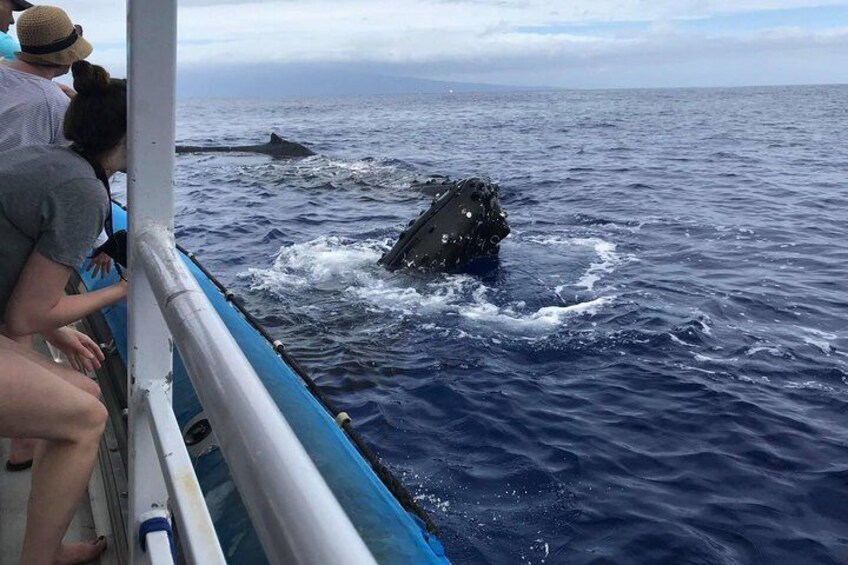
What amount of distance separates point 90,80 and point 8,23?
2.68 meters

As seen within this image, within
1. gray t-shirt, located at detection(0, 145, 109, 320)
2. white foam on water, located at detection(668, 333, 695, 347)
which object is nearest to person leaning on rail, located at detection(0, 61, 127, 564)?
gray t-shirt, located at detection(0, 145, 109, 320)

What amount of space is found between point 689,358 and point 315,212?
484 inches

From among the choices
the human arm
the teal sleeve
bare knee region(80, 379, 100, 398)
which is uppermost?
the teal sleeve

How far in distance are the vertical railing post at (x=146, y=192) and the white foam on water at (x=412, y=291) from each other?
731cm

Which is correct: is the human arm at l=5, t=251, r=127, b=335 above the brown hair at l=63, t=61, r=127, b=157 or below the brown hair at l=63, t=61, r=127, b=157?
below

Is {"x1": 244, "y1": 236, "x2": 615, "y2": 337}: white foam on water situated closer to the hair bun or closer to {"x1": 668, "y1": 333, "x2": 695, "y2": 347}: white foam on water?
{"x1": 668, "y1": 333, "x2": 695, "y2": 347}: white foam on water

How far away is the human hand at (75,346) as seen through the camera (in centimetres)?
330

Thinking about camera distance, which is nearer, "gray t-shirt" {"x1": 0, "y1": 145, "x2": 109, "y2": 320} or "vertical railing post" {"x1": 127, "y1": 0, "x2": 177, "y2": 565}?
"vertical railing post" {"x1": 127, "y1": 0, "x2": 177, "y2": 565}

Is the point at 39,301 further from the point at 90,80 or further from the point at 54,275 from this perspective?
the point at 90,80

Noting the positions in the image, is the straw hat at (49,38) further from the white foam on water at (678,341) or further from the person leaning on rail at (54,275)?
the white foam on water at (678,341)

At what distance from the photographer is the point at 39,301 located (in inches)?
99.3

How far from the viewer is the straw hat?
3.62 m

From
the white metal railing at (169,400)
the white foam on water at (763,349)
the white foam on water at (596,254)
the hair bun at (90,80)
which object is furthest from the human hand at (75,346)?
the white foam on water at (596,254)

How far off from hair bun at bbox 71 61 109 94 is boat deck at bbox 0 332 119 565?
1.92m
